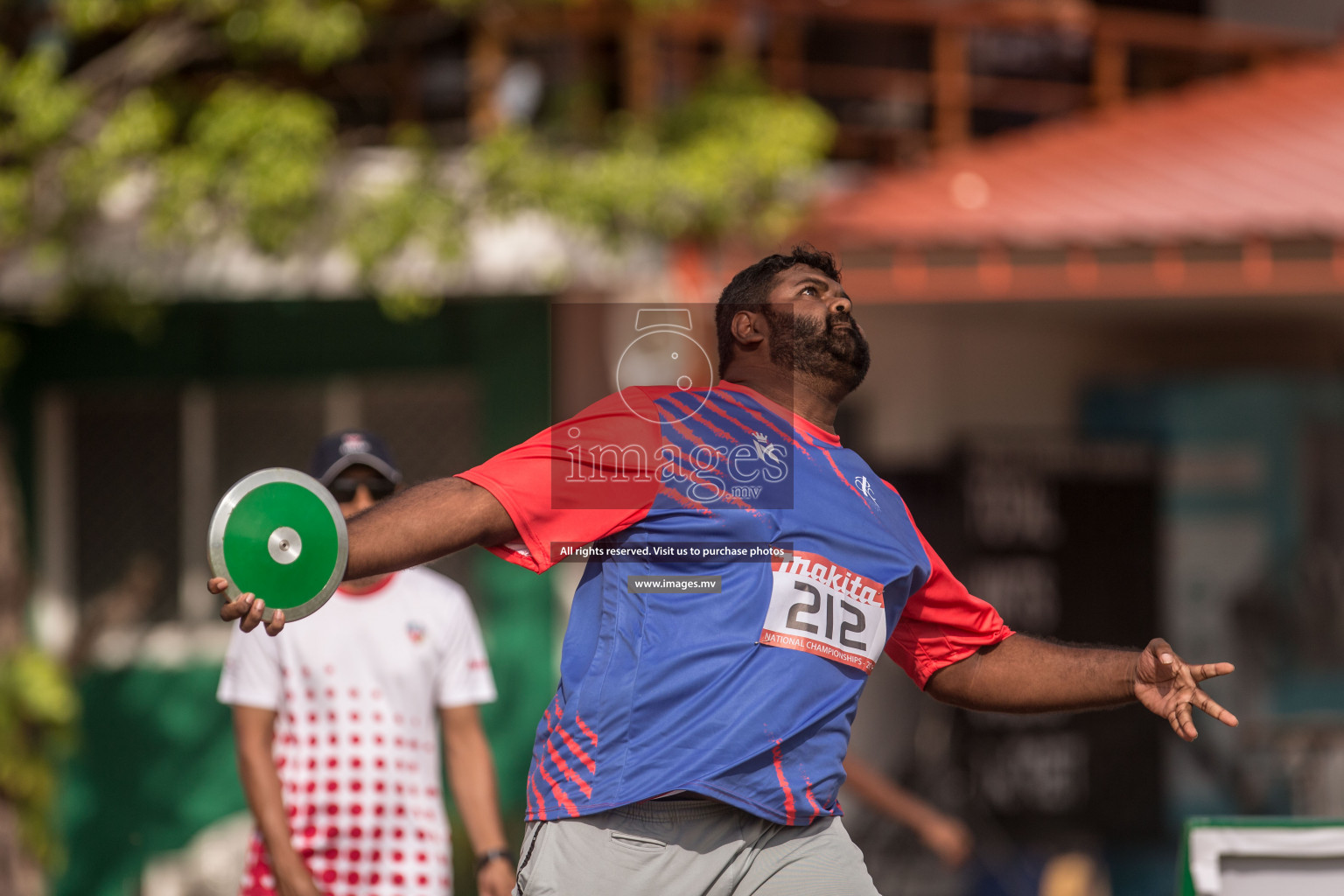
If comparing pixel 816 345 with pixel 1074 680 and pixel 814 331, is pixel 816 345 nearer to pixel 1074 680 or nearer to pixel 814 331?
pixel 814 331

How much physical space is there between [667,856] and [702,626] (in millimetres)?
353

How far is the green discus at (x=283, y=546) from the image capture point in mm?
1929

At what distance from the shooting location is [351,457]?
3502mm

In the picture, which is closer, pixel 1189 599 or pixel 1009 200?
pixel 1009 200

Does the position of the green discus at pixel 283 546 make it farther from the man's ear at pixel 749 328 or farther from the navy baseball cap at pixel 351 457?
the navy baseball cap at pixel 351 457

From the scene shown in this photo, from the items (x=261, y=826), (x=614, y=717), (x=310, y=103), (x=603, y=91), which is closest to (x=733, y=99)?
(x=603, y=91)

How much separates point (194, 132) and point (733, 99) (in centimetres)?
239

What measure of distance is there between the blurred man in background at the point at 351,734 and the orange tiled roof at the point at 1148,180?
2968 mm

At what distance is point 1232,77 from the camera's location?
895 centimetres

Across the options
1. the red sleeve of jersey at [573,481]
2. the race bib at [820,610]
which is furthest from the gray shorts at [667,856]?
the red sleeve of jersey at [573,481]

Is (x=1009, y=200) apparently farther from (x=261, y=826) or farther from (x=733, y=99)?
(x=261, y=826)

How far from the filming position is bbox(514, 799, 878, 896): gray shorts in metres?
2.16

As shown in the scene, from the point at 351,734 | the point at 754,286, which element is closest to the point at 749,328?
the point at 754,286

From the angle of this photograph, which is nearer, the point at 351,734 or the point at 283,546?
the point at 283,546
